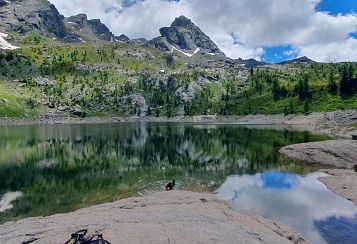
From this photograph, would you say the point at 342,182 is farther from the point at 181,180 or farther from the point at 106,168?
the point at 106,168

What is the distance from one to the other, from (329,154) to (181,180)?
37.3m

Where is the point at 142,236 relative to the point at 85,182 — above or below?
above

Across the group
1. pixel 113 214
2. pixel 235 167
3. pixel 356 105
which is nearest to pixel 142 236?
pixel 113 214

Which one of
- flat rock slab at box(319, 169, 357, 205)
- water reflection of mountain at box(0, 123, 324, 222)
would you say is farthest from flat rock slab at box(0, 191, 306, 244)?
flat rock slab at box(319, 169, 357, 205)

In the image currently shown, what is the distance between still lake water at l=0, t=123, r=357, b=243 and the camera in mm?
41969

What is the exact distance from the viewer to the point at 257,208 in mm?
43875

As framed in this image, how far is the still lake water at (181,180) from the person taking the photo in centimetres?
4197

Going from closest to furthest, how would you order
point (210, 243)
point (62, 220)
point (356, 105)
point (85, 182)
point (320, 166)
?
1. point (210, 243)
2. point (62, 220)
3. point (85, 182)
4. point (320, 166)
5. point (356, 105)

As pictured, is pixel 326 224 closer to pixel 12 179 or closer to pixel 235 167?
pixel 235 167

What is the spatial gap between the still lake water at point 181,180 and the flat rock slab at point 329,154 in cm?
462

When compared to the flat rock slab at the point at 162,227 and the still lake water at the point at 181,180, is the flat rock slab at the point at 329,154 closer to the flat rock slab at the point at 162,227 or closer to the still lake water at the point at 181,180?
the still lake water at the point at 181,180

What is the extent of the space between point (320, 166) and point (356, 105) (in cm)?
14651

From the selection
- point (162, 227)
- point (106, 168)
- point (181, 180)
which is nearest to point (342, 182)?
point (181, 180)

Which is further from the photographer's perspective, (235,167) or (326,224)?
(235,167)
